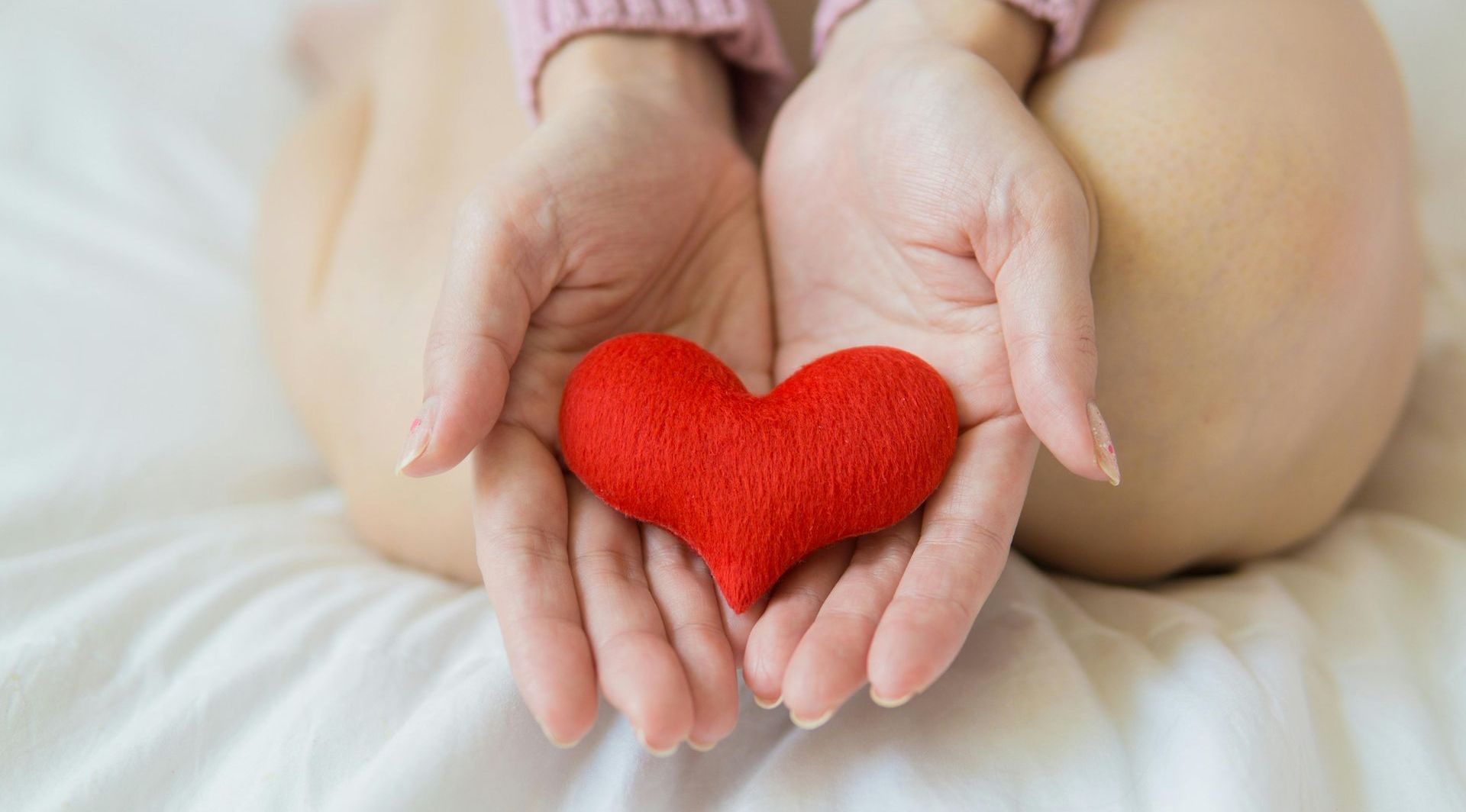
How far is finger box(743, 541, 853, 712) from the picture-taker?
670 millimetres

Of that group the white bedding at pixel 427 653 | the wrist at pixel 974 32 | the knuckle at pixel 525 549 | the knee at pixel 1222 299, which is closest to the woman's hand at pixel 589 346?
the knuckle at pixel 525 549

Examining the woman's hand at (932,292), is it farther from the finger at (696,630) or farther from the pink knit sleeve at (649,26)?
the pink knit sleeve at (649,26)

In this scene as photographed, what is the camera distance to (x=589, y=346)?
915mm

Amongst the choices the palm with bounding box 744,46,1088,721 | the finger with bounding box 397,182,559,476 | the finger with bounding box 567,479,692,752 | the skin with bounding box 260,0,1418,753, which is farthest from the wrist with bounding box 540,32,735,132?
the finger with bounding box 567,479,692,752

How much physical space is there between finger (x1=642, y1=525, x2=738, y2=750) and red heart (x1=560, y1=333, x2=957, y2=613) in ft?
0.08

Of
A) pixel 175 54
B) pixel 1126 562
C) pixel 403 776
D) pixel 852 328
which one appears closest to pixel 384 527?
pixel 403 776

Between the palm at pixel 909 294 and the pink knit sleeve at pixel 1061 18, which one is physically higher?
the pink knit sleeve at pixel 1061 18

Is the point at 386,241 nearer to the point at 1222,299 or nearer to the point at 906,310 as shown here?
the point at 906,310

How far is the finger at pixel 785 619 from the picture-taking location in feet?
2.20

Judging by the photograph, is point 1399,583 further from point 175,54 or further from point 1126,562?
point 175,54

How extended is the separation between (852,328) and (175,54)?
1412 mm

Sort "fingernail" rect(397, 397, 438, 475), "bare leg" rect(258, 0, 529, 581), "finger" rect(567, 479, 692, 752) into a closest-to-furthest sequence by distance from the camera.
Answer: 1. "finger" rect(567, 479, 692, 752)
2. "fingernail" rect(397, 397, 438, 475)
3. "bare leg" rect(258, 0, 529, 581)

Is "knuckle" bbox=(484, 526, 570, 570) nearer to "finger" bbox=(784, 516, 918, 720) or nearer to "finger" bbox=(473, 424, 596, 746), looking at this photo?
"finger" bbox=(473, 424, 596, 746)

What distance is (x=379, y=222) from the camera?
1.24 metres
